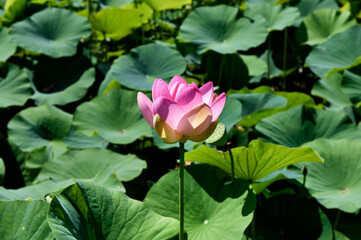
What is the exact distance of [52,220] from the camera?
0.84 m

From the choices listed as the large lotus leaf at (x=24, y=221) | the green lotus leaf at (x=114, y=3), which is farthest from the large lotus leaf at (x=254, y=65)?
the large lotus leaf at (x=24, y=221)

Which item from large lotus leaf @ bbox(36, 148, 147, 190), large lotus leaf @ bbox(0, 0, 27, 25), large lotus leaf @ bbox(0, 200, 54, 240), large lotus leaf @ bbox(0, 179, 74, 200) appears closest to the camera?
large lotus leaf @ bbox(0, 200, 54, 240)

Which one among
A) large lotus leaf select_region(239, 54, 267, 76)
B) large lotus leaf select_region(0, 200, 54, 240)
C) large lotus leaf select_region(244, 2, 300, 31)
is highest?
large lotus leaf select_region(0, 200, 54, 240)

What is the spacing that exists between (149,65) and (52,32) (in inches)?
32.0

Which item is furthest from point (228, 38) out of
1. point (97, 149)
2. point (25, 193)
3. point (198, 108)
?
point (198, 108)

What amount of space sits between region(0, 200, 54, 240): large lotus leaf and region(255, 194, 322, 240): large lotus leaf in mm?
699

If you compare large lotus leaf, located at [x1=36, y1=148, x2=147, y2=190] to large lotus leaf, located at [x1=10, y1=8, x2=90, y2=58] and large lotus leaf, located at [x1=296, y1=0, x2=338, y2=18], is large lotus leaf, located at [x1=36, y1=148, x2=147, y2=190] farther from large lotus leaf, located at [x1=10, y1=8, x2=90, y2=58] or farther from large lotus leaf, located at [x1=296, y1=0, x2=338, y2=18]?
large lotus leaf, located at [x1=296, y1=0, x2=338, y2=18]

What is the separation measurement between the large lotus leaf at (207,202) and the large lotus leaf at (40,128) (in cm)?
82

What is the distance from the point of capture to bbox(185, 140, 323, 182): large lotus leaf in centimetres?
110

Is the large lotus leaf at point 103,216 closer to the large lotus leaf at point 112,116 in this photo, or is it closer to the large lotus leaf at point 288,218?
the large lotus leaf at point 288,218

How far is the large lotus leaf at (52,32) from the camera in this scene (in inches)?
96.0

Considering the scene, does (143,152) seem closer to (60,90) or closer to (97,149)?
(97,149)

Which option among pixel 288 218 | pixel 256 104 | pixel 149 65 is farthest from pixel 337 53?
pixel 288 218

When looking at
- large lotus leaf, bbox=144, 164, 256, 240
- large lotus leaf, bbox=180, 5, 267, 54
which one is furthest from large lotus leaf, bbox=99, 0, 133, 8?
large lotus leaf, bbox=144, 164, 256, 240
